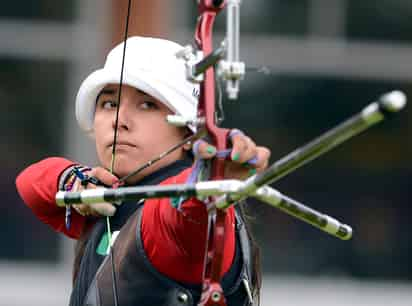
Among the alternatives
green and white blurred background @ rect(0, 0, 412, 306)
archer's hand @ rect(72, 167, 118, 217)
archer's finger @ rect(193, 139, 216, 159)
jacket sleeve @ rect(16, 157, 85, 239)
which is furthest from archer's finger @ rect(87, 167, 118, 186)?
green and white blurred background @ rect(0, 0, 412, 306)

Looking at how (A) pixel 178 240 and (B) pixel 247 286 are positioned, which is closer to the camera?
(A) pixel 178 240

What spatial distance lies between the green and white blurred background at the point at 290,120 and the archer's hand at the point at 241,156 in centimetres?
359

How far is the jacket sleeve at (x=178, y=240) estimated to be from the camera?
1842 millimetres

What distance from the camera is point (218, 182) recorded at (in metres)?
1.65

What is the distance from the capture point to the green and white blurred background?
17.8ft

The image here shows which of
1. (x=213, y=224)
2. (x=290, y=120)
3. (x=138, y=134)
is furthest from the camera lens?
(x=290, y=120)

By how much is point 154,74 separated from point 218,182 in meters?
0.53

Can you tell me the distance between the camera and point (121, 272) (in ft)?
6.66

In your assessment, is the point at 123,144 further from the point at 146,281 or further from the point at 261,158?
the point at 261,158

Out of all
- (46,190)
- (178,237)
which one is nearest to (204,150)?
(178,237)

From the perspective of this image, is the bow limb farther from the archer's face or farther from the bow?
the archer's face

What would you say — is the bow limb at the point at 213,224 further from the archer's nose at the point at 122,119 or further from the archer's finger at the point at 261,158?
the archer's nose at the point at 122,119

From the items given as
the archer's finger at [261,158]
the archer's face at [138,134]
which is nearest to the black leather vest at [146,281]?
the archer's face at [138,134]

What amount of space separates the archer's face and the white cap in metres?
0.03
